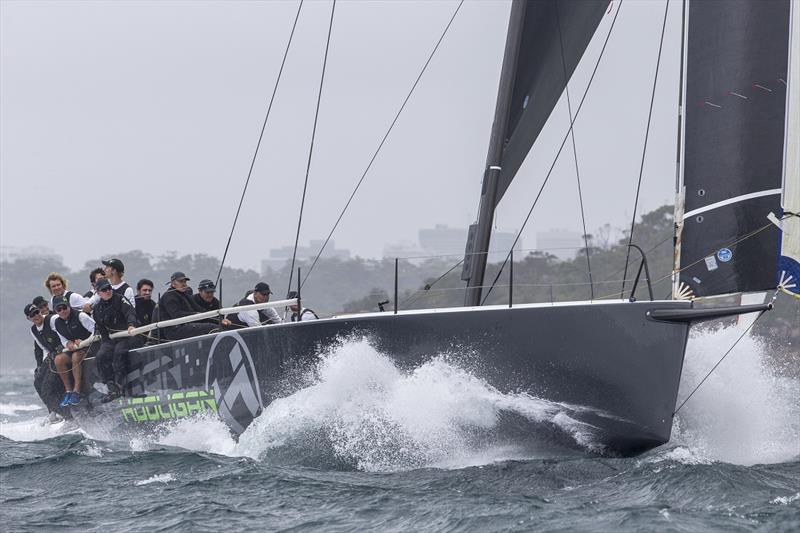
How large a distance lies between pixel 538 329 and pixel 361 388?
1.16m

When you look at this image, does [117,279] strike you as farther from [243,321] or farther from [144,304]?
[243,321]

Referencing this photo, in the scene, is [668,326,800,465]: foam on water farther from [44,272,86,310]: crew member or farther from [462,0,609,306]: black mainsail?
[44,272,86,310]: crew member

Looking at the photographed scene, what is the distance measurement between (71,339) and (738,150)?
6172mm

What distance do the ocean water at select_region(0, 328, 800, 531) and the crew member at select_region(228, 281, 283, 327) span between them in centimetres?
83

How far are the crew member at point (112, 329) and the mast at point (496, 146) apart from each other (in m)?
2.98

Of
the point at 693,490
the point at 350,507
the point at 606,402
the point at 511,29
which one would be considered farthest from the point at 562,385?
the point at 511,29

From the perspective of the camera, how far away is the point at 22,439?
1048cm

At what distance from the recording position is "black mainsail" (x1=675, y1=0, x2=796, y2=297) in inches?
265

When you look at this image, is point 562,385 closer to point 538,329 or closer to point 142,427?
point 538,329

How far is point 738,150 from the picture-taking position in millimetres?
6746

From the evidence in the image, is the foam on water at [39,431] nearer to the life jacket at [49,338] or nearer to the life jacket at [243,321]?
the life jacket at [49,338]

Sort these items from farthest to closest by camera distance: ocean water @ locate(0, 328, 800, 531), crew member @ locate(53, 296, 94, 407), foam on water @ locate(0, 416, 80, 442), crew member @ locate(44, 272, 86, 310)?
foam on water @ locate(0, 416, 80, 442)
crew member @ locate(44, 272, 86, 310)
crew member @ locate(53, 296, 94, 407)
ocean water @ locate(0, 328, 800, 531)

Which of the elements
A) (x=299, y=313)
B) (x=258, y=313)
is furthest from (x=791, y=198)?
(x=258, y=313)

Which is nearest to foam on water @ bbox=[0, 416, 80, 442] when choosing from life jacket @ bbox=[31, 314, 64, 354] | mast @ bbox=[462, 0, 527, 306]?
life jacket @ bbox=[31, 314, 64, 354]
